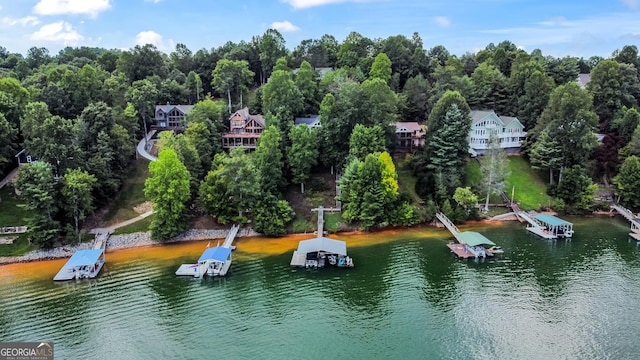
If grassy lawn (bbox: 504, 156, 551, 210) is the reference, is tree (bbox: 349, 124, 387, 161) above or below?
above

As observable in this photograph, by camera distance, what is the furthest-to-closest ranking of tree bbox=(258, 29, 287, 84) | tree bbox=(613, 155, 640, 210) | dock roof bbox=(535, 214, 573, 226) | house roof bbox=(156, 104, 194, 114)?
tree bbox=(258, 29, 287, 84) < house roof bbox=(156, 104, 194, 114) < tree bbox=(613, 155, 640, 210) < dock roof bbox=(535, 214, 573, 226)

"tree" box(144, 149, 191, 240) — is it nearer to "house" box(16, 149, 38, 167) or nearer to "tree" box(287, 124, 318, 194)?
"tree" box(287, 124, 318, 194)

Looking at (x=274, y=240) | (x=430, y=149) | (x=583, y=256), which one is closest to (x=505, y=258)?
(x=583, y=256)

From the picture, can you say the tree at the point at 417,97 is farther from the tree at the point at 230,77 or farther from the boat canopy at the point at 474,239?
the boat canopy at the point at 474,239

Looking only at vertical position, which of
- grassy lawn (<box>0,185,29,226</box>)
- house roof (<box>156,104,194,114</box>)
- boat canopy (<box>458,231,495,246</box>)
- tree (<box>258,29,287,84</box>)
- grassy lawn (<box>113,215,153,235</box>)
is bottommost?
boat canopy (<box>458,231,495,246</box>)

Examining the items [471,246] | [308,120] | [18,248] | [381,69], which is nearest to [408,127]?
[308,120]

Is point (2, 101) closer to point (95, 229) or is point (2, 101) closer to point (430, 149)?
point (95, 229)

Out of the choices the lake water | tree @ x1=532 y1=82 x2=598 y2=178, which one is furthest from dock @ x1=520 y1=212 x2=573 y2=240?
tree @ x1=532 y1=82 x2=598 y2=178
